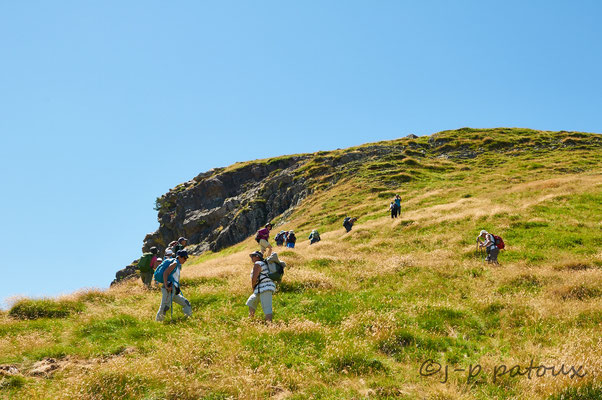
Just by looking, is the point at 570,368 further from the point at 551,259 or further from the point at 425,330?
the point at 551,259

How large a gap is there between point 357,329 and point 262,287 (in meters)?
3.02

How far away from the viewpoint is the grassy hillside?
21.1ft

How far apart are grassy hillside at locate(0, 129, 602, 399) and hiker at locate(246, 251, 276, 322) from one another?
68 cm

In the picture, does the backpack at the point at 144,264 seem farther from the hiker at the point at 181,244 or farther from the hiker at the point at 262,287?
the hiker at the point at 262,287

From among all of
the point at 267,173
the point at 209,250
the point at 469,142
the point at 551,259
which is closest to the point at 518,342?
the point at 551,259

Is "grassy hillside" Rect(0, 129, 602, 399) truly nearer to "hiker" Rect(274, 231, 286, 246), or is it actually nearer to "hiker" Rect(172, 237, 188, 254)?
"hiker" Rect(172, 237, 188, 254)

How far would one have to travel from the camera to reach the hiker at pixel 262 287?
10267 millimetres

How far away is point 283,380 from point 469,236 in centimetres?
1865

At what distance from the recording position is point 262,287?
10406 millimetres

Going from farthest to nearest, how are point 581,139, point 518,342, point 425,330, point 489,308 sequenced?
1. point 581,139
2. point 489,308
3. point 425,330
4. point 518,342

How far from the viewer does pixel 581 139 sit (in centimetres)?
6800

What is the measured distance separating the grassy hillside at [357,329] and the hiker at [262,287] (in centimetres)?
68

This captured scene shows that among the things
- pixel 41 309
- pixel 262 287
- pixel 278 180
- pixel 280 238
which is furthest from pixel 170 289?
pixel 278 180

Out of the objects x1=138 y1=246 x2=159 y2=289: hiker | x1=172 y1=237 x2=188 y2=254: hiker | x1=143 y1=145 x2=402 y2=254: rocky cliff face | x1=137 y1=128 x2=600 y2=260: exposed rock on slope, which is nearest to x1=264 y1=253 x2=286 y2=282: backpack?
x1=172 y1=237 x2=188 y2=254: hiker
